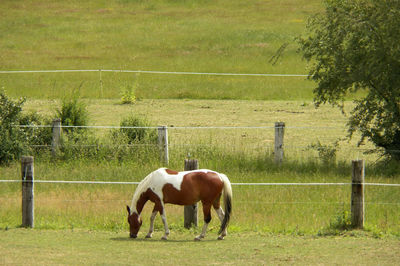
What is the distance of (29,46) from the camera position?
5469 centimetres

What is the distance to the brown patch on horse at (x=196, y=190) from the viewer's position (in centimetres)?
1164

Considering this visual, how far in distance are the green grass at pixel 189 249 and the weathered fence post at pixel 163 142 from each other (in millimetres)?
6752

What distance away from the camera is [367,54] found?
60.6 ft

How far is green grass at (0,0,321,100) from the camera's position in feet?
123

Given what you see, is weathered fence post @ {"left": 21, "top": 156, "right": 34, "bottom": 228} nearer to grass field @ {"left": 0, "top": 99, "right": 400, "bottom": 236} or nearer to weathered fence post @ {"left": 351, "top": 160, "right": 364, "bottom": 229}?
grass field @ {"left": 0, "top": 99, "right": 400, "bottom": 236}

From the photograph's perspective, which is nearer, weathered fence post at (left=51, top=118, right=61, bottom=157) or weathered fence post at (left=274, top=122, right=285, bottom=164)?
weathered fence post at (left=274, top=122, right=285, bottom=164)

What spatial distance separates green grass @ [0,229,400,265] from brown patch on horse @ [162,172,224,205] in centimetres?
63

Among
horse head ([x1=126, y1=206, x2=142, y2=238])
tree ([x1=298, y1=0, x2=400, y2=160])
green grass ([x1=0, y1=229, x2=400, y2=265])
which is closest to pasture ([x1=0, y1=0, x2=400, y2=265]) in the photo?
green grass ([x1=0, y1=229, x2=400, y2=265])

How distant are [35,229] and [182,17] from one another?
5521 centimetres

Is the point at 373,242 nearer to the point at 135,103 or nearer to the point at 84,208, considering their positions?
the point at 84,208

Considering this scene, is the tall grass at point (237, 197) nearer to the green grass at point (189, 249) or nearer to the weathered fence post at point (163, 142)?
the weathered fence post at point (163, 142)

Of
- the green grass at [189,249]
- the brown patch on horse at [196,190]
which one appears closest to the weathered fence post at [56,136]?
the green grass at [189,249]

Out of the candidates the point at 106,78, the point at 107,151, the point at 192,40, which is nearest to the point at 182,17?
the point at 192,40

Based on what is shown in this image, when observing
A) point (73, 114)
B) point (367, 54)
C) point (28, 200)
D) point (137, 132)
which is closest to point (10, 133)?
point (73, 114)
